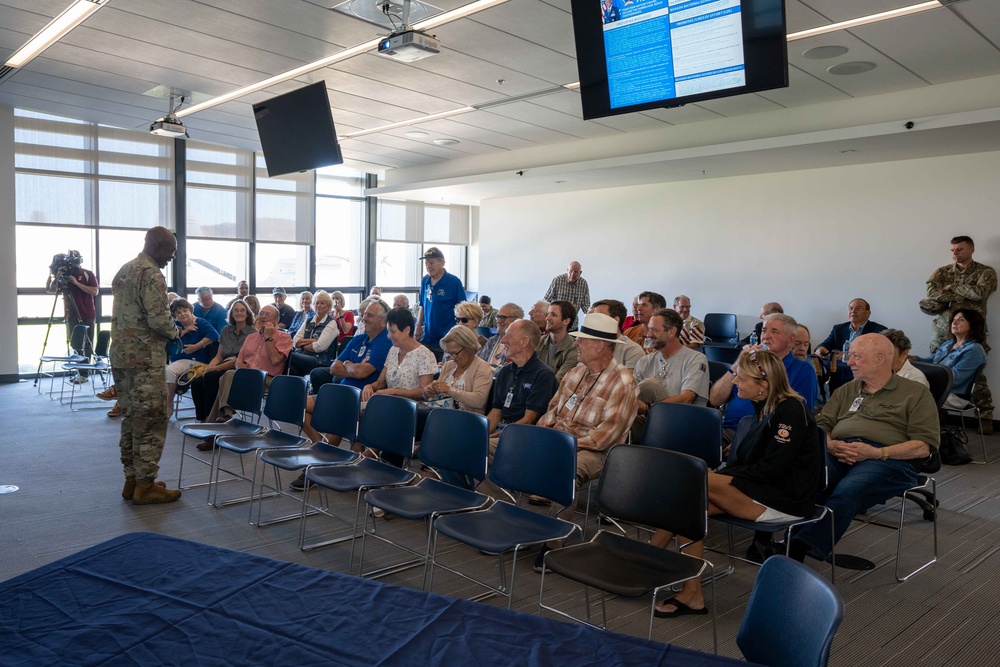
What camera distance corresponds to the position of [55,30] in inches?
243

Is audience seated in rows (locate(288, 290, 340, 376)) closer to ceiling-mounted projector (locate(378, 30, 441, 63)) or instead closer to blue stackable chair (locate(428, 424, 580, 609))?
ceiling-mounted projector (locate(378, 30, 441, 63))

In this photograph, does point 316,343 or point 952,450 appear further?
point 316,343

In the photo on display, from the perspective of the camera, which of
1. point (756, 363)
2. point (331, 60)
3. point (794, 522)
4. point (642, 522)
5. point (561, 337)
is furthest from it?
point (331, 60)

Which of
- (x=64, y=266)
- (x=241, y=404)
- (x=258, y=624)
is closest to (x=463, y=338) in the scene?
(x=241, y=404)

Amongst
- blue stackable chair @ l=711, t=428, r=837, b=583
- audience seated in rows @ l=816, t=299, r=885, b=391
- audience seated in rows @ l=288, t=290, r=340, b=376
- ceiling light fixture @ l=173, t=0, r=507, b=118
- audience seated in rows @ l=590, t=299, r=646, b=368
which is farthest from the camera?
audience seated in rows @ l=288, t=290, r=340, b=376

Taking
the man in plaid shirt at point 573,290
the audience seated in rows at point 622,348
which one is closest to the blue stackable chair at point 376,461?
the audience seated in rows at point 622,348

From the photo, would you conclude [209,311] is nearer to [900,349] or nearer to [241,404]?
[241,404]

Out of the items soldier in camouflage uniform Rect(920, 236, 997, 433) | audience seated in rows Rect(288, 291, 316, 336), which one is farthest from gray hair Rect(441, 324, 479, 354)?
audience seated in rows Rect(288, 291, 316, 336)

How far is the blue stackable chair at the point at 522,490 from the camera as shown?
118 inches

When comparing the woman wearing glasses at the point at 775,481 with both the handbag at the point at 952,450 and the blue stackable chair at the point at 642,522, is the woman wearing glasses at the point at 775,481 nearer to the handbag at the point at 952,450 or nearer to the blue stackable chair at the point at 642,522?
the blue stackable chair at the point at 642,522

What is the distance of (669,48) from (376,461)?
285cm

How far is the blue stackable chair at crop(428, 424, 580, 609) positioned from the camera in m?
3.00

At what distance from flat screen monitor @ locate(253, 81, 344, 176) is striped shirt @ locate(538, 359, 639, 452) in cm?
302

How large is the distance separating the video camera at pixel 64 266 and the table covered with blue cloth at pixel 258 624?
28.3ft
